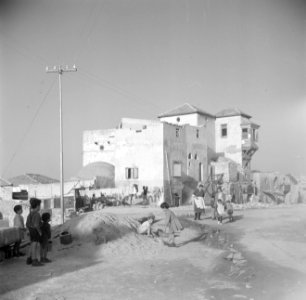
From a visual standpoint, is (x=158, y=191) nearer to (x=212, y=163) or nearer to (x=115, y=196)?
(x=115, y=196)

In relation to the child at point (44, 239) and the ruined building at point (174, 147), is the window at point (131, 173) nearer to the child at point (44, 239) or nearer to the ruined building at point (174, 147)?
the ruined building at point (174, 147)

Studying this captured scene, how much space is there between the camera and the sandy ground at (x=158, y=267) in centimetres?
753

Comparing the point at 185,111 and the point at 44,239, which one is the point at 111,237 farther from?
the point at 185,111

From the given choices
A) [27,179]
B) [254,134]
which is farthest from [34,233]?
[254,134]

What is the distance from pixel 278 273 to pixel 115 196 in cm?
2438

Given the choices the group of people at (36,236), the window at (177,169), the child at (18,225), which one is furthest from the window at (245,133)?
the group of people at (36,236)

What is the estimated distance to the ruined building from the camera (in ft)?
122

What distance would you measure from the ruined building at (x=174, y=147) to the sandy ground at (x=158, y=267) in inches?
847

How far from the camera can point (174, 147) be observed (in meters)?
38.6

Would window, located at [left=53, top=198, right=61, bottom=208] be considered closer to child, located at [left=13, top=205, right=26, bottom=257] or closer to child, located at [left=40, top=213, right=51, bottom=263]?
child, located at [left=13, top=205, right=26, bottom=257]

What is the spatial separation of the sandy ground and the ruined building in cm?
2152

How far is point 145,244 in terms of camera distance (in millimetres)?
12766

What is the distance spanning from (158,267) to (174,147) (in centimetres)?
2895

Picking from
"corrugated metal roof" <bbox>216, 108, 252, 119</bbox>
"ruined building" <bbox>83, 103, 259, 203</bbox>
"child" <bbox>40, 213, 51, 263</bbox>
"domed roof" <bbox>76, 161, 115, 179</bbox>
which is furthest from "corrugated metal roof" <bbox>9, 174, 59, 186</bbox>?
"child" <bbox>40, 213, 51, 263</bbox>
